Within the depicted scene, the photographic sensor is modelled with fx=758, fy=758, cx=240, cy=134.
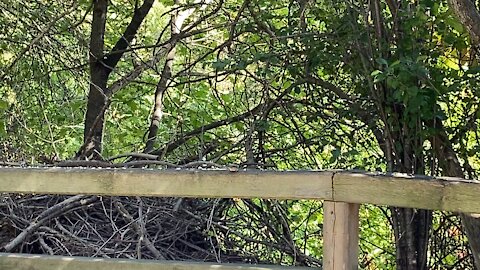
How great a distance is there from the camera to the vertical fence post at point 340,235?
95.1 inches

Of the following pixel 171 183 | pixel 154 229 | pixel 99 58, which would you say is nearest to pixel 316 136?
pixel 154 229

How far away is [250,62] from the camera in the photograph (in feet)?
12.9

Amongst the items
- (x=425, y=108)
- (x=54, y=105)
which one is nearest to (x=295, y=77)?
(x=425, y=108)

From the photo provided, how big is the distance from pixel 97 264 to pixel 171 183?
17.6 inches

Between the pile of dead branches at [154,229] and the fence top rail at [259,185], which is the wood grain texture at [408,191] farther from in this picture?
the pile of dead branches at [154,229]

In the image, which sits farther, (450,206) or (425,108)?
(425,108)

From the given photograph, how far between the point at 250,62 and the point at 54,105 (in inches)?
118

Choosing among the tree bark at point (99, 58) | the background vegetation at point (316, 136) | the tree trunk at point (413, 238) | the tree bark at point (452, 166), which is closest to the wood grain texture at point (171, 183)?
the background vegetation at point (316, 136)

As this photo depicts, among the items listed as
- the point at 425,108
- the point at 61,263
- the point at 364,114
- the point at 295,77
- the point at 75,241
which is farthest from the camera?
the point at 295,77

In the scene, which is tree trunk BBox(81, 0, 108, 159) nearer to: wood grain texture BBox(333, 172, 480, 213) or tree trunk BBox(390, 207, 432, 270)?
tree trunk BBox(390, 207, 432, 270)

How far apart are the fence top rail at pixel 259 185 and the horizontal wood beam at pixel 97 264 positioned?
253 millimetres

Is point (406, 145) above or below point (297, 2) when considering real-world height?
below

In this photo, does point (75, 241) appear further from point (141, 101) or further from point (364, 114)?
point (141, 101)

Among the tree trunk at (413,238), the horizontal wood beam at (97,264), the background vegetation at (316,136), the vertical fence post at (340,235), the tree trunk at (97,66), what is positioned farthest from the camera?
the tree trunk at (97,66)
